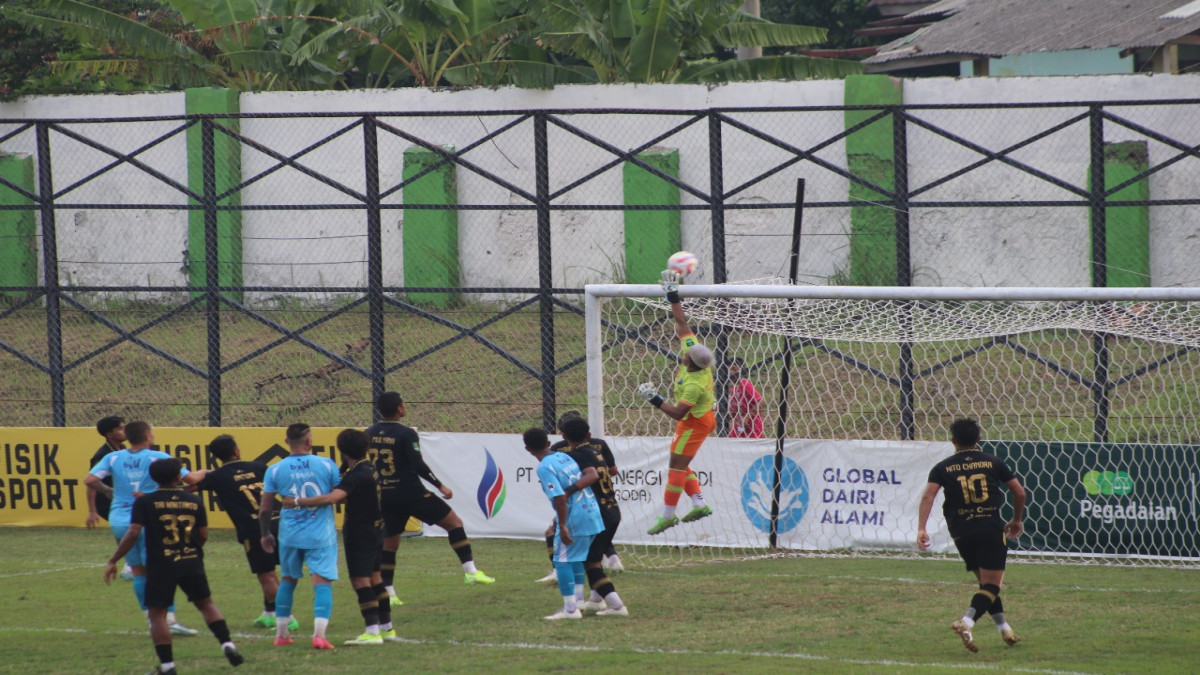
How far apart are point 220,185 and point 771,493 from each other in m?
12.6

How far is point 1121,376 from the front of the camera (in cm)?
1430

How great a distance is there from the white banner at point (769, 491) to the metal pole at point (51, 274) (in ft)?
18.5

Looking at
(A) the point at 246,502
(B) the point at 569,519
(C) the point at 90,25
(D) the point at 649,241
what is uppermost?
(C) the point at 90,25

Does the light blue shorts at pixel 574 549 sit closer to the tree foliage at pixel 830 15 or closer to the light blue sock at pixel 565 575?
the light blue sock at pixel 565 575

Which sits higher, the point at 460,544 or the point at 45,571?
the point at 460,544

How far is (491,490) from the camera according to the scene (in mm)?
15578

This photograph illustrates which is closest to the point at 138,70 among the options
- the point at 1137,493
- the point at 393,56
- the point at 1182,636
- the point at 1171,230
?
the point at 393,56

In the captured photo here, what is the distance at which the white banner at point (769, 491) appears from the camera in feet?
45.8

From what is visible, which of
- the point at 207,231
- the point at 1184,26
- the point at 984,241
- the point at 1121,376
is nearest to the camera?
the point at 1121,376

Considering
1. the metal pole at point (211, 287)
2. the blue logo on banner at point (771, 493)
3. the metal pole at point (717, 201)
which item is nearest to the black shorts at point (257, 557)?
the blue logo on banner at point (771, 493)

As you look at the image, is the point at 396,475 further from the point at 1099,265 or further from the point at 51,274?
the point at 1099,265

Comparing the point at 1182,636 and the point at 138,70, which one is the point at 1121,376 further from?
the point at 138,70

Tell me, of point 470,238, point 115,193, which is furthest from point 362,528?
point 115,193

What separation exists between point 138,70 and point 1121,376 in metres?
19.3
